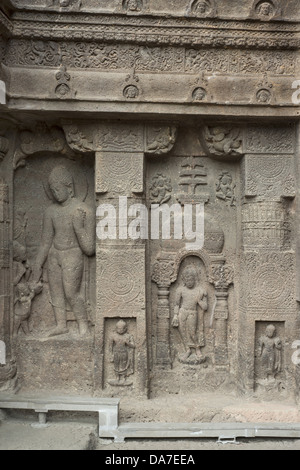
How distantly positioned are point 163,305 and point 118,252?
90 cm

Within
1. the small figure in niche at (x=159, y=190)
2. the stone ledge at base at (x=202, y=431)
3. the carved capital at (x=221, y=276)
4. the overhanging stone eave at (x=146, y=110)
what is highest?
the overhanging stone eave at (x=146, y=110)

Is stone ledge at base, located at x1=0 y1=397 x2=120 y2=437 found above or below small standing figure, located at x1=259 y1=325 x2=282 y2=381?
below

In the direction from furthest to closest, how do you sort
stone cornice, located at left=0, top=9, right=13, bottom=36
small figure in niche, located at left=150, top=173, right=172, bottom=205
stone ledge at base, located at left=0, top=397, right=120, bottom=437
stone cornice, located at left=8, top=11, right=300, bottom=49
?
A: small figure in niche, located at left=150, top=173, right=172, bottom=205 < stone cornice, located at left=8, top=11, right=300, bottom=49 < stone ledge at base, located at left=0, top=397, right=120, bottom=437 < stone cornice, located at left=0, top=9, right=13, bottom=36

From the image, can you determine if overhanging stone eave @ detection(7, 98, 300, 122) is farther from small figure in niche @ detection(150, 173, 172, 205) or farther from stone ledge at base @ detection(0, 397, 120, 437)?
stone ledge at base @ detection(0, 397, 120, 437)

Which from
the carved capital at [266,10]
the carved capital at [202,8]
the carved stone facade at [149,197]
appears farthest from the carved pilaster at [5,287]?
the carved capital at [266,10]

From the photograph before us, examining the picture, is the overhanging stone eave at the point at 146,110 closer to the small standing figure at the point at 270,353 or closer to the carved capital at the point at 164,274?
the carved capital at the point at 164,274

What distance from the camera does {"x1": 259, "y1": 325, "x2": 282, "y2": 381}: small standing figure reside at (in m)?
5.07

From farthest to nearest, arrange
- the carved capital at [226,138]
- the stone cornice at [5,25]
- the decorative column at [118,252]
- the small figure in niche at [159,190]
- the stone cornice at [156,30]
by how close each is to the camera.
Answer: the small figure in niche at [159,190], the carved capital at [226,138], the decorative column at [118,252], the stone cornice at [156,30], the stone cornice at [5,25]

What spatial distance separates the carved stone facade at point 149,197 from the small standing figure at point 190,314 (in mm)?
17

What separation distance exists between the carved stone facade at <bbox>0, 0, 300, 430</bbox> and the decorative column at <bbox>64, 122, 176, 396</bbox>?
2 centimetres

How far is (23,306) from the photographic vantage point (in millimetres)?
5312

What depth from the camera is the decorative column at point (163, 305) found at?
531 cm

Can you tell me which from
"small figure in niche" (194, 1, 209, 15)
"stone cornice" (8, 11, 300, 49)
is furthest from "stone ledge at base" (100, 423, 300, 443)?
"small figure in niche" (194, 1, 209, 15)

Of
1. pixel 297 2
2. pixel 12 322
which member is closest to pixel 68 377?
pixel 12 322
